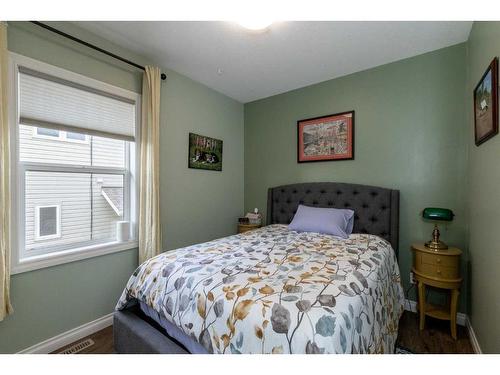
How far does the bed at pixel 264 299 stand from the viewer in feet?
2.87

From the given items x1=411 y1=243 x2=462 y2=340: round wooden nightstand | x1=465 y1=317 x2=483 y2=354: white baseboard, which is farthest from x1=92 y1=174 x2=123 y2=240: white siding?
x1=465 y1=317 x2=483 y2=354: white baseboard

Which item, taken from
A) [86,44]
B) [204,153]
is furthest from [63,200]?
[204,153]

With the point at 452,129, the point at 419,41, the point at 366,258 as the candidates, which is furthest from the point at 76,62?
the point at 452,129

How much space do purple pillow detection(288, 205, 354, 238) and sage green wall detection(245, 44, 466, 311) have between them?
0.48 metres

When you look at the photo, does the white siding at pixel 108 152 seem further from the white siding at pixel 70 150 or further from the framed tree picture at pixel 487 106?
the framed tree picture at pixel 487 106

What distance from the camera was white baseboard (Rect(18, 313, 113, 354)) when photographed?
5.27ft

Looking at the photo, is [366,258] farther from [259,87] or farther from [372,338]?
[259,87]

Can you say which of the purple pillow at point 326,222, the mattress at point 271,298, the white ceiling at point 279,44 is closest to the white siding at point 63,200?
the mattress at point 271,298

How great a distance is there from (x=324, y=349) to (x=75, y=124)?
2185mm

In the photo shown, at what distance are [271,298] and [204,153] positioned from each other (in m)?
2.19

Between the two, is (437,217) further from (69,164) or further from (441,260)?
(69,164)

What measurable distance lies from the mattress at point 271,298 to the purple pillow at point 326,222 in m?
0.41

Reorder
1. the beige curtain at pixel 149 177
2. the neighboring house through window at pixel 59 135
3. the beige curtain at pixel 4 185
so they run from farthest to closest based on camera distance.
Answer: the beige curtain at pixel 149 177
the neighboring house through window at pixel 59 135
the beige curtain at pixel 4 185
